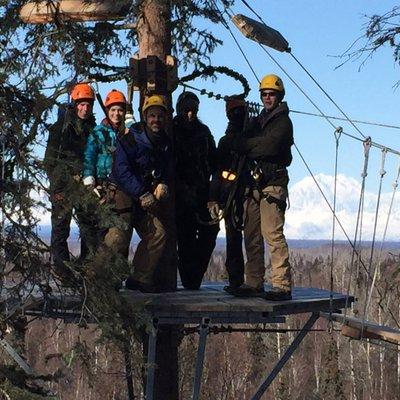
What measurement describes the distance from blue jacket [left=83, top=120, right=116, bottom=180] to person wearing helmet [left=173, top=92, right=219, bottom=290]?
1.16 meters

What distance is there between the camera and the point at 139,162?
8.46 m

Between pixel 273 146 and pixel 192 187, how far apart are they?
57.1 inches

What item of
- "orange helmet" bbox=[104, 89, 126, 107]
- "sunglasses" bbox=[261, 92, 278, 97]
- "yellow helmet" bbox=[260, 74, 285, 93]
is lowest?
"orange helmet" bbox=[104, 89, 126, 107]

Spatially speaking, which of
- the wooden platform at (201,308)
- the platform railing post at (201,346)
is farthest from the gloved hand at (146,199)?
the platform railing post at (201,346)

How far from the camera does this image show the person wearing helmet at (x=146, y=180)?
838 cm

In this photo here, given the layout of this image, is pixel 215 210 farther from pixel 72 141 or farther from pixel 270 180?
pixel 72 141

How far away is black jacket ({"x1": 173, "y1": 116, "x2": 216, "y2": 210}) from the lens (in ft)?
30.9

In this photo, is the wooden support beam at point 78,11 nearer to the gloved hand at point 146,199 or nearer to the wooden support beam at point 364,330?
the gloved hand at point 146,199

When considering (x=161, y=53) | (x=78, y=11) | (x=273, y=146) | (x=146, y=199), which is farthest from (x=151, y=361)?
(x=78, y=11)

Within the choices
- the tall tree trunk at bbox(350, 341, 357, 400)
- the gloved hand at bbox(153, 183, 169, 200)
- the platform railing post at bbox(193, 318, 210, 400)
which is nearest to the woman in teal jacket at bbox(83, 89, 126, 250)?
the gloved hand at bbox(153, 183, 169, 200)

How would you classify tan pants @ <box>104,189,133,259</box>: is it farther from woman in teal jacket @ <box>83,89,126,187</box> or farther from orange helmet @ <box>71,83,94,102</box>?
orange helmet @ <box>71,83,94,102</box>

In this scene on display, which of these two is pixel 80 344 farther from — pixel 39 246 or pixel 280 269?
pixel 280 269

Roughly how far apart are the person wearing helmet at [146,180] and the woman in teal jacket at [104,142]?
145mm

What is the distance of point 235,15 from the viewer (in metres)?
10.0
